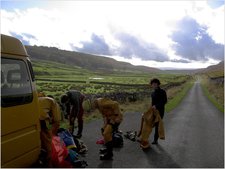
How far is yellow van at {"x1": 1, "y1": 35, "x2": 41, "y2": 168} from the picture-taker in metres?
6.01

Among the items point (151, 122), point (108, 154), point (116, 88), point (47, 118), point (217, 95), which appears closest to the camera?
point (47, 118)

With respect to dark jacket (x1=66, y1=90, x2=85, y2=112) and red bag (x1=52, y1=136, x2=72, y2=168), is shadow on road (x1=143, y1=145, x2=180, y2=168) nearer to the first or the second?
red bag (x1=52, y1=136, x2=72, y2=168)

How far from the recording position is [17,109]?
20.6 ft

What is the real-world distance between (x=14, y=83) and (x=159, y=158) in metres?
4.33

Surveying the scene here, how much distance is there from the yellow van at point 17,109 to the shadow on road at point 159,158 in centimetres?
298

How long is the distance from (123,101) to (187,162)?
20560 mm

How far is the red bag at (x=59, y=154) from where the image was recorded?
7520 millimetres

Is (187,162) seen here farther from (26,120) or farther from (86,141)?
(26,120)

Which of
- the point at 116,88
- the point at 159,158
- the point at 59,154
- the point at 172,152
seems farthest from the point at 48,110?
the point at 116,88

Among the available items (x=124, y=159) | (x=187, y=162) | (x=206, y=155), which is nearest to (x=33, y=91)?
(x=124, y=159)

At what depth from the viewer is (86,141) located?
10992mm

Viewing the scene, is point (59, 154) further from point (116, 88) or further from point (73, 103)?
point (116, 88)

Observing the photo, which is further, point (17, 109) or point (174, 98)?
point (174, 98)

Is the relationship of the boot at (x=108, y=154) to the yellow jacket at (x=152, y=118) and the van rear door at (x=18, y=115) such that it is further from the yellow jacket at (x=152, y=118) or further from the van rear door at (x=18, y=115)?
the yellow jacket at (x=152, y=118)
